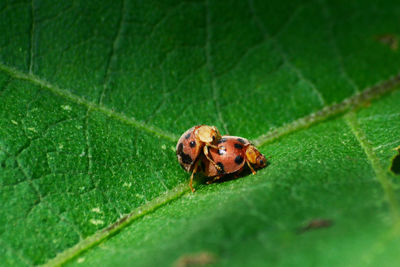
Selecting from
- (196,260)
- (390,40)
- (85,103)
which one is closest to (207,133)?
(85,103)

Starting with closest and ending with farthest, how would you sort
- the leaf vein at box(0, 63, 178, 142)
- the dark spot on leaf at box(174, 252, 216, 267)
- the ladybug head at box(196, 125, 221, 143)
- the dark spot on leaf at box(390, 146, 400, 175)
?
the dark spot on leaf at box(174, 252, 216, 267)
the dark spot on leaf at box(390, 146, 400, 175)
the leaf vein at box(0, 63, 178, 142)
the ladybug head at box(196, 125, 221, 143)

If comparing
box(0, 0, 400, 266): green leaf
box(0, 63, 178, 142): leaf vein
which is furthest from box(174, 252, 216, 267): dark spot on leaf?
box(0, 63, 178, 142): leaf vein

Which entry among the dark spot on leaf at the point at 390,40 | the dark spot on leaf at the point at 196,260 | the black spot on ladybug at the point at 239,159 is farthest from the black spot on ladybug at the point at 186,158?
the dark spot on leaf at the point at 390,40

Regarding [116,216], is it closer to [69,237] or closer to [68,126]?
[69,237]

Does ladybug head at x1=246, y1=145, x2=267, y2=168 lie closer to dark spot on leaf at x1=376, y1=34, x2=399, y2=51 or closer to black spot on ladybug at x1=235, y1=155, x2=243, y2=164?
black spot on ladybug at x1=235, y1=155, x2=243, y2=164

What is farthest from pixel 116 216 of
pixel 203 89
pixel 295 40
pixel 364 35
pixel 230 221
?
pixel 364 35
